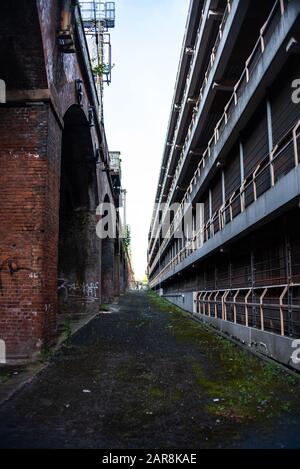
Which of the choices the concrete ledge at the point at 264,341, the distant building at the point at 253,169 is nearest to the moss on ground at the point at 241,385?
the concrete ledge at the point at 264,341

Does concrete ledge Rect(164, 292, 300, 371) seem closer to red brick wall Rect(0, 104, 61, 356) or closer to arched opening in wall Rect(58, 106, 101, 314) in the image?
red brick wall Rect(0, 104, 61, 356)

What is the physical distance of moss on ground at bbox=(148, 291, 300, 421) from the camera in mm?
4758

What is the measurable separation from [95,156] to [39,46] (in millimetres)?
8258

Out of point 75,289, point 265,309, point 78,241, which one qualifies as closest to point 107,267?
point 78,241

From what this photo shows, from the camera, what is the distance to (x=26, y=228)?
772 cm

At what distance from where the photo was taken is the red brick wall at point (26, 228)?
752 cm

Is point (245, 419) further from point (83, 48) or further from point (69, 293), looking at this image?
point (69, 293)

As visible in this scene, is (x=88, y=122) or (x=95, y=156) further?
(x=95, y=156)

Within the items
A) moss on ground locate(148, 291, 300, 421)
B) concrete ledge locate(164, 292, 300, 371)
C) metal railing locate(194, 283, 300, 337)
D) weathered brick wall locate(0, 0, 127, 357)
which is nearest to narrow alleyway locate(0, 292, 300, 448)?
moss on ground locate(148, 291, 300, 421)

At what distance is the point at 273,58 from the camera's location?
309 inches


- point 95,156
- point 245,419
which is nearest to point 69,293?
point 95,156

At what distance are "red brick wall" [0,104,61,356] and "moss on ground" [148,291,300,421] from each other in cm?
302

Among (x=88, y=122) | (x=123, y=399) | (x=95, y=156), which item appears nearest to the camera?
(x=123, y=399)

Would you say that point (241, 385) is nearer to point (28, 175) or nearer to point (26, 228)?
point (26, 228)
